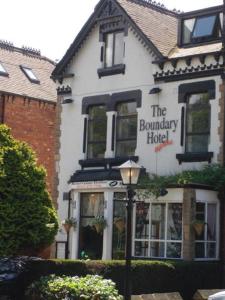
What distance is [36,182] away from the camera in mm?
21891

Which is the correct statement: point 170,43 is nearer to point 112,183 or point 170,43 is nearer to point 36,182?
point 112,183

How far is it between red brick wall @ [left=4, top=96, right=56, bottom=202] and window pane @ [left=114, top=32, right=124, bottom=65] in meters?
8.04

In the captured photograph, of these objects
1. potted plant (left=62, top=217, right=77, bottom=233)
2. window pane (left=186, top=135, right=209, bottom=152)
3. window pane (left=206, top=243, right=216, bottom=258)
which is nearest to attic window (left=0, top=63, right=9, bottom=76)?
potted plant (left=62, top=217, right=77, bottom=233)

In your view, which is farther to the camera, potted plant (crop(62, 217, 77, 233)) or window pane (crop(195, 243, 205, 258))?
potted plant (crop(62, 217, 77, 233))

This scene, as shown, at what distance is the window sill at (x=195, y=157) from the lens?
914 inches

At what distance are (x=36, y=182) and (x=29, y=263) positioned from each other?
352 centimetres

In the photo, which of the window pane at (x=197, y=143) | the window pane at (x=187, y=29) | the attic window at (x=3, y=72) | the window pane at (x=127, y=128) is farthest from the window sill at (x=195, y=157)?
the attic window at (x=3, y=72)

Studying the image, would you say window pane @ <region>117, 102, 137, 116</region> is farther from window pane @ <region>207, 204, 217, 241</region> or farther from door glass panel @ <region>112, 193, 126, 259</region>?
window pane @ <region>207, 204, 217, 241</region>

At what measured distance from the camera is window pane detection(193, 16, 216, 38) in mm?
24656

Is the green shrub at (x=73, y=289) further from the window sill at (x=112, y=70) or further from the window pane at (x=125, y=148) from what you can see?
the window sill at (x=112, y=70)

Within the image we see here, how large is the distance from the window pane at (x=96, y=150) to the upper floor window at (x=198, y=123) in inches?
143

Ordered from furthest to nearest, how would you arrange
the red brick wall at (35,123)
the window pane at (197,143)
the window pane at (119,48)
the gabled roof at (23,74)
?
the gabled roof at (23,74)
the red brick wall at (35,123)
the window pane at (119,48)
the window pane at (197,143)

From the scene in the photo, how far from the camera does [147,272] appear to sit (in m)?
19.2

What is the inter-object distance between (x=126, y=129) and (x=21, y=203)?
19.5ft
